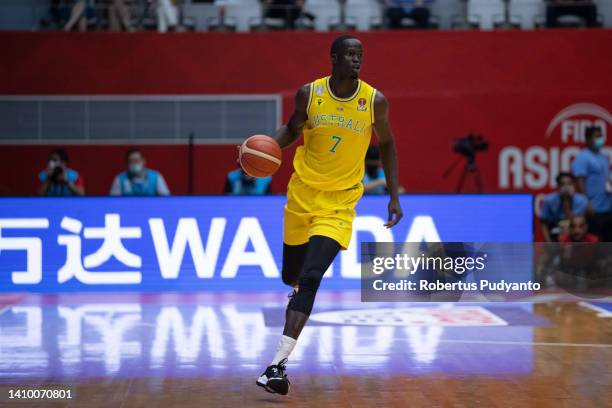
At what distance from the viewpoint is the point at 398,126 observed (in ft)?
62.1

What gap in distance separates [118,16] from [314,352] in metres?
11.7

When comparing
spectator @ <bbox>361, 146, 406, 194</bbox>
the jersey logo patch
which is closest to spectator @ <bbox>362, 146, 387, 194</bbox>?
spectator @ <bbox>361, 146, 406, 194</bbox>

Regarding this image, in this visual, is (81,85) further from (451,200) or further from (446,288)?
(446,288)

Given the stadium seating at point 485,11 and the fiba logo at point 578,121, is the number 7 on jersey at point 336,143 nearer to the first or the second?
the fiba logo at point 578,121

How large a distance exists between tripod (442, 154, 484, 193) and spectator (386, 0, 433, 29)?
103 inches

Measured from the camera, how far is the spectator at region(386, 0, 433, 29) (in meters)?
19.1

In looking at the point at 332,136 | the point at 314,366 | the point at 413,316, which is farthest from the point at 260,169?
the point at 413,316

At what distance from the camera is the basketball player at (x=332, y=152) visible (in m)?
7.18

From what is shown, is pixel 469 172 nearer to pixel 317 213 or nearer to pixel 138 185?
pixel 138 185

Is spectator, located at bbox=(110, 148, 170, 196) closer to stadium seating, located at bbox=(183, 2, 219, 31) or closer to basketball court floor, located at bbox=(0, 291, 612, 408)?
basketball court floor, located at bbox=(0, 291, 612, 408)

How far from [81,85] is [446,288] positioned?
10.8m

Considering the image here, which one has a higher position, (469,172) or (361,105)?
(361,105)

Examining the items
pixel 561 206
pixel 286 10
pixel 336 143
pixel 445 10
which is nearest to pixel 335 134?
pixel 336 143

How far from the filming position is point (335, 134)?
7297 mm
